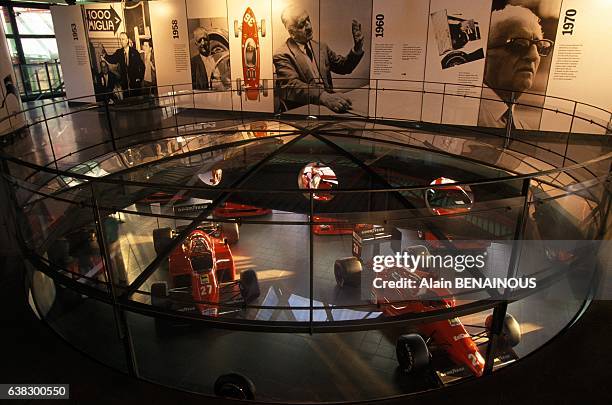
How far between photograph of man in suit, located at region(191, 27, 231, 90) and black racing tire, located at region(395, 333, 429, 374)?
1485 centimetres

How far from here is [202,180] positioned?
45.9ft

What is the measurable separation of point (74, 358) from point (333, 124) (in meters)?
11.6

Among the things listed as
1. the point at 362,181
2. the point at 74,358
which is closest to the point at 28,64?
the point at 362,181

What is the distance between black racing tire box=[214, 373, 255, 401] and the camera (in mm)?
6168

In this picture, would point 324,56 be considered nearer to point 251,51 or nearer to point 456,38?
point 251,51

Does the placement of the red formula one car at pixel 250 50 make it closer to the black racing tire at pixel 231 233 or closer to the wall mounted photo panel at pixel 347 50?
the wall mounted photo panel at pixel 347 50

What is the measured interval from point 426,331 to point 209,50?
50.4ft

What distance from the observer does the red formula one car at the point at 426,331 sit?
696 cm

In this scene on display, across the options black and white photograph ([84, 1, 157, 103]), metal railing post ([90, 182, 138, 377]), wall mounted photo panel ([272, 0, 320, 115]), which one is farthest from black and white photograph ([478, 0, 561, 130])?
black and white photograph ([84, 1, 157, 103])

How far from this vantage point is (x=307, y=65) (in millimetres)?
18031

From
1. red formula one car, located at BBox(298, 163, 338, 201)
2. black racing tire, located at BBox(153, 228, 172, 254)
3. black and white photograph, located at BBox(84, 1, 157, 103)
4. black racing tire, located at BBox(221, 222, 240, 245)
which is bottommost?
black racing tire, located at BBox(221, 222, 240, 245)

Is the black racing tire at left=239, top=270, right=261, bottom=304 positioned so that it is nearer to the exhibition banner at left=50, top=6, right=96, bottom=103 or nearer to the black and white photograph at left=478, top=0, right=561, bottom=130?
the black and white photograph at left=478, top=0, right=561, bottom=130

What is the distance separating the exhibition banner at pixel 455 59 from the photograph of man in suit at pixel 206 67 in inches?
325

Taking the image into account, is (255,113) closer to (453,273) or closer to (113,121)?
(113,121)
